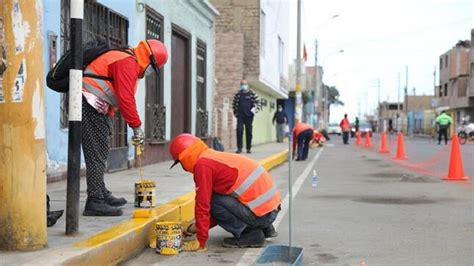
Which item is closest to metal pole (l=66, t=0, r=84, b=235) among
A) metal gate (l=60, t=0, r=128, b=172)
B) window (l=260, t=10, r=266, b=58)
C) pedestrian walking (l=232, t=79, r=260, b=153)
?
metal gate (l=60, t=0, r=128, b=172)

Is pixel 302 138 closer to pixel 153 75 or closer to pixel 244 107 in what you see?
pixel 244 107

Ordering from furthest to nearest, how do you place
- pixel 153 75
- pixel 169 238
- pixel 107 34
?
1. pixel 153 75
2. pixel 107 34
3. pixel 169 238

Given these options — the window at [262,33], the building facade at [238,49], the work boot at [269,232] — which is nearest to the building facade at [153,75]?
the work boot at [269,232]

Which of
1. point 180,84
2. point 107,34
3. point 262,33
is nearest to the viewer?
point 107,34

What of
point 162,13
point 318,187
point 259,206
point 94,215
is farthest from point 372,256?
point 162,13

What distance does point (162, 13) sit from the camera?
1362 centimetres

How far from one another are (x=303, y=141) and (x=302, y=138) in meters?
0.32

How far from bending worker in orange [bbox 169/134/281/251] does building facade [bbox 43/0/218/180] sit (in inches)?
75.5

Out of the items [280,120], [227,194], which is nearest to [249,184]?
[227,194]

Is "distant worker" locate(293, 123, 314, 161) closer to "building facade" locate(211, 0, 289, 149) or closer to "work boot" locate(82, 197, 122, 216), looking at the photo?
"building facade" locate(211, 0, 289, 149)

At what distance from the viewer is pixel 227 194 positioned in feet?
19.4

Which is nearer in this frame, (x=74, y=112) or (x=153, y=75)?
(x=74, y=112)

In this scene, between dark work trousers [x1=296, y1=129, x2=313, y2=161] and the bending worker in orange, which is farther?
dark work trousers [x1=296, y1=129, x2=313, y2=161]

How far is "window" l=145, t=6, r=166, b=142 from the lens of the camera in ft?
42.0
